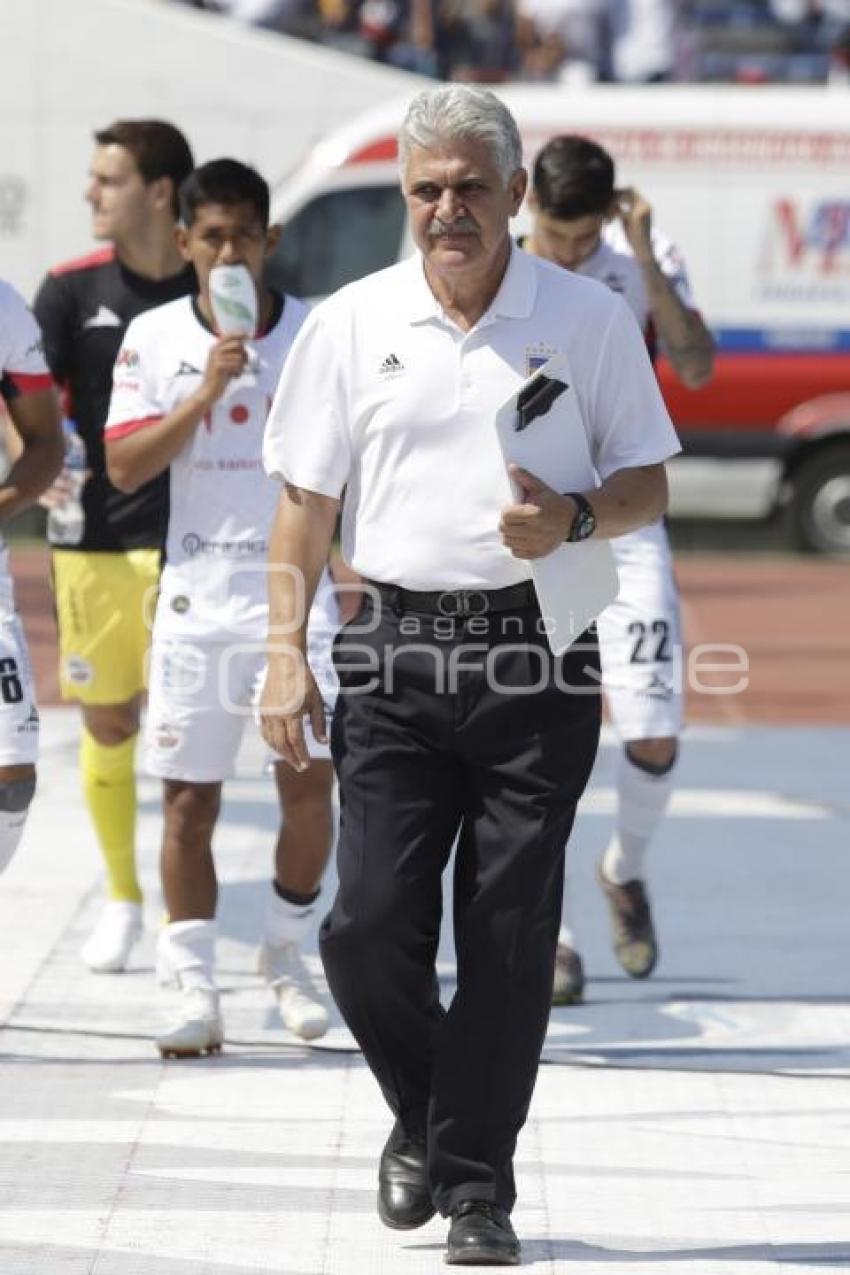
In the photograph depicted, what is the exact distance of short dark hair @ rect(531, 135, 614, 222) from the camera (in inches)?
263

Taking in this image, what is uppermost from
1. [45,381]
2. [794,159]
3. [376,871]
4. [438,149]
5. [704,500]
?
[438,149]

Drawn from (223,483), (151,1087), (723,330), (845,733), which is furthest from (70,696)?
(723,330)

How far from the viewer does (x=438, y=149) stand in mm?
4523

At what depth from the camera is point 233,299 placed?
6062mm

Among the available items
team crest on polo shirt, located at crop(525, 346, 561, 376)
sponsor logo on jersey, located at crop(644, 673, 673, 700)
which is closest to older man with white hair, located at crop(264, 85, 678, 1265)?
team crest on polo shirt, located at crop(525, 346, 561, 376)

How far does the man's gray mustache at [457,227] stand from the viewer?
453 cm

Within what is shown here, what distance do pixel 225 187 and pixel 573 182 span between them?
38.3 inches

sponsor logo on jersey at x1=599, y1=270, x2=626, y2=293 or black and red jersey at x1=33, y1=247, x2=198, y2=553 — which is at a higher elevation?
sponsor logo on jersey at x1=599, y1=270, x2=626, y2=293

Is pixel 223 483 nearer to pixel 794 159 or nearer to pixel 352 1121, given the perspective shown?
pixel 352 1121

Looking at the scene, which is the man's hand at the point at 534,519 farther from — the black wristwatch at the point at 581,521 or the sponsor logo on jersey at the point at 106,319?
the sponsor logo on jersey at the point at 106,319

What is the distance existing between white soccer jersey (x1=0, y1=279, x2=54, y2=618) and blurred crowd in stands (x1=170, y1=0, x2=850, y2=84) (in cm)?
1537

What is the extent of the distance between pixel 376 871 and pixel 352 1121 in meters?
1.07

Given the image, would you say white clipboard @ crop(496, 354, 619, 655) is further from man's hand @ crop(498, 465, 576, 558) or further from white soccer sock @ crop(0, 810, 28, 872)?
white soccer sock @ crop(0, 810, 28, 872)

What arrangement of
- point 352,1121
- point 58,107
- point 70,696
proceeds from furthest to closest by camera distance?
point 58,107, point 70,696, point 352,1121
